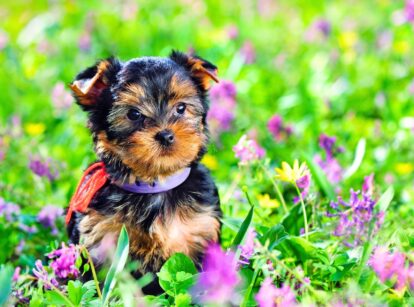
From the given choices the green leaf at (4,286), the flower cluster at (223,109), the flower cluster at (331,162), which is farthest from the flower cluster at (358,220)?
the flower cluster at (223,109)

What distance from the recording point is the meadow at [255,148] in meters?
3.38

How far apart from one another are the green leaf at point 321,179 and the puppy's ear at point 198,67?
86cm

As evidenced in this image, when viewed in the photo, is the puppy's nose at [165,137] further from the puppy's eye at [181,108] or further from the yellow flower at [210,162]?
the yellow flower at [210,162]

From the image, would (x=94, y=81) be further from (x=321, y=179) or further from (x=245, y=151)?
(x=321, y=179)

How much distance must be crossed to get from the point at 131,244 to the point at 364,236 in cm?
123

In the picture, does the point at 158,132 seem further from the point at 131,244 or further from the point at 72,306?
the point at 72,306

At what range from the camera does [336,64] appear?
25.8ft

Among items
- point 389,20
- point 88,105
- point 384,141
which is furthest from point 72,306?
point 389,20

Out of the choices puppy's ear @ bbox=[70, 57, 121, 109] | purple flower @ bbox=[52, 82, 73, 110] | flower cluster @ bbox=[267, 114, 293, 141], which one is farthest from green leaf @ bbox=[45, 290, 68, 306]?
purple flower @ bbox=[52, 82, 73, 110]

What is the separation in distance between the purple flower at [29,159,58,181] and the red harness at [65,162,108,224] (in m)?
1.39

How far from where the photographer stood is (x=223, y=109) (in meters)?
6.50

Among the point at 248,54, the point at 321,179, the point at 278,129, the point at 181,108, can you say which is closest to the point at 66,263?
the point at 181,108

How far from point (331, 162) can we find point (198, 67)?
58.3 inches

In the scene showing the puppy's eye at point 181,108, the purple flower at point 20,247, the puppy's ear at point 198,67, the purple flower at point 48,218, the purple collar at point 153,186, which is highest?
the puppy's ear at point 198,67
